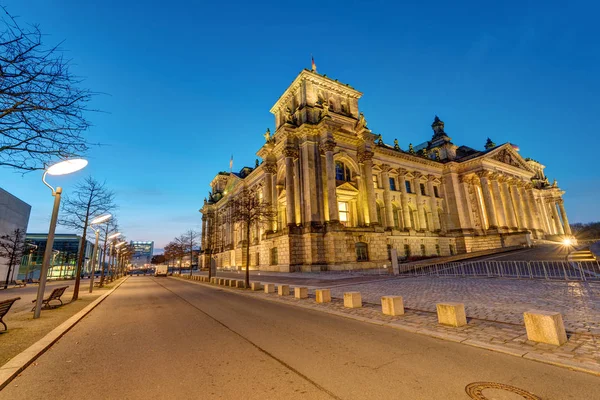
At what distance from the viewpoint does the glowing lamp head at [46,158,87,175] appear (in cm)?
830

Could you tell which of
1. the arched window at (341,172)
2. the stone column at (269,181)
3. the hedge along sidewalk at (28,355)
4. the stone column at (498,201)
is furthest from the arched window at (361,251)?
the stone column at (498,201)

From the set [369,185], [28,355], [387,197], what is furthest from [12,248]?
[387,197]

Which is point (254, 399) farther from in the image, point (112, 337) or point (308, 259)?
point (308, 259)

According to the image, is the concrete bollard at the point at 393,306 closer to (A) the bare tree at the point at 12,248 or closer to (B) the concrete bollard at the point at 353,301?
(B) the concrete bollard at the point at 353,301

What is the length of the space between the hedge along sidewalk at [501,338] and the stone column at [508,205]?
51.8 metres

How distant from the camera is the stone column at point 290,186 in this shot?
107ft

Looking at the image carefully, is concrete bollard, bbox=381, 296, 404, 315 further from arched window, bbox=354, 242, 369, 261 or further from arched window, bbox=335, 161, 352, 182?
arched window, bbox=335, 161, 352, 182

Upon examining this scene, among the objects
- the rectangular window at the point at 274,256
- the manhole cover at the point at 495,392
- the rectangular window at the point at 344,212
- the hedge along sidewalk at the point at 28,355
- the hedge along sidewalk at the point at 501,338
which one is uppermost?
the rectangular window at the point at 344,212

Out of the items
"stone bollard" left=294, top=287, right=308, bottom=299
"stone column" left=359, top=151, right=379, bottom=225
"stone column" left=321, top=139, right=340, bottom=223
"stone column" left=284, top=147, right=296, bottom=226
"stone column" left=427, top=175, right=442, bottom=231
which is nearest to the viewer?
"stone bollard" left=294, top=287, right=308, bottom=299

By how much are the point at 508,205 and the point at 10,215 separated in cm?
8530

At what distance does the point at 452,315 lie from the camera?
6652mm

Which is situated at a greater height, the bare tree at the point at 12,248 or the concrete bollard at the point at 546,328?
the bare tree at the point at 12,248

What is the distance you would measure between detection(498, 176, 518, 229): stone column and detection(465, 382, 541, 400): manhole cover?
182 ft

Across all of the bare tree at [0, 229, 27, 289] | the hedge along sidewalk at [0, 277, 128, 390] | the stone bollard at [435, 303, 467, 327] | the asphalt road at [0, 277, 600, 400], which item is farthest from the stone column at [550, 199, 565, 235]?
the bare tree at [0, 229, 27, 289]
